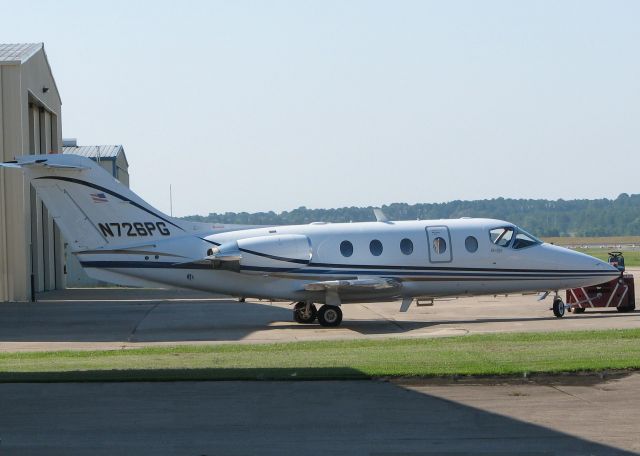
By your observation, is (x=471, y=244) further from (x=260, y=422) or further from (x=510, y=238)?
(x=260, y=422)

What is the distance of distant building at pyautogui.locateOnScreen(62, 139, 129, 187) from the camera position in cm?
7012

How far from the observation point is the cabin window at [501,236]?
2905 cm

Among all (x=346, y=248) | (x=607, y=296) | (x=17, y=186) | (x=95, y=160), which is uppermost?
(x=95, y=160)

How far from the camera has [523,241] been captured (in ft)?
96.3

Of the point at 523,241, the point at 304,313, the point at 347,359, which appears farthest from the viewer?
the point at 523,241

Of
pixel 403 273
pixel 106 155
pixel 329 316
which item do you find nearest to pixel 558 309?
pixel 403 273

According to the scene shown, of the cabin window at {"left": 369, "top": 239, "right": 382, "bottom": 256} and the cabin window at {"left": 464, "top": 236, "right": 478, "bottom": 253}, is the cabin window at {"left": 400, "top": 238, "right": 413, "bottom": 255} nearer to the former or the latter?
the cabin window at {"left": 369, "top": 239, "right": 382, "bottom": 256}

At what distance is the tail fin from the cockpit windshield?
9.12 metres

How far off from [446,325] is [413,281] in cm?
175

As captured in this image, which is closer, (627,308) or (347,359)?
(347,359)

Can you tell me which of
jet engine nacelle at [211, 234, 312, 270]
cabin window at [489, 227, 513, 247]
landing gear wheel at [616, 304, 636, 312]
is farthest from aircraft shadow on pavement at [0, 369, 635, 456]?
landing gear wheel at [616, 304, 636, 312]

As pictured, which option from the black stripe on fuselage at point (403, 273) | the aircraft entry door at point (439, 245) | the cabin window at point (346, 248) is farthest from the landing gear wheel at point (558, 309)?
the cabin window at point (346, 248)

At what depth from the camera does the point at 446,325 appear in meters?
27.2

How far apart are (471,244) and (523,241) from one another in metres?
1.63
